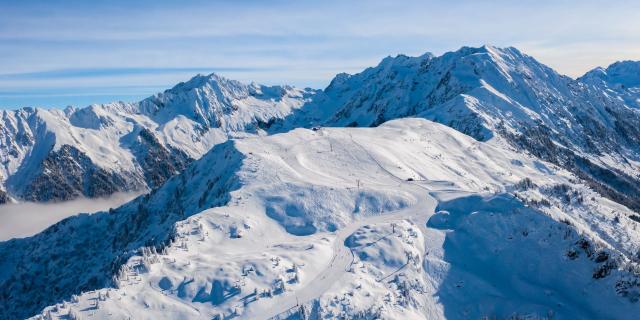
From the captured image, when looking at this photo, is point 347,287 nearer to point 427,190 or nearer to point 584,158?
point 427,190

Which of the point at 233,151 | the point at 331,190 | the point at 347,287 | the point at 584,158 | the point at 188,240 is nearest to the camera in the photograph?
the point at 347,287

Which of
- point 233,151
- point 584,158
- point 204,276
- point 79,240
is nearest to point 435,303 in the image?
point 204,276

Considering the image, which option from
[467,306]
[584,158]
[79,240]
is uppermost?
[467,306]

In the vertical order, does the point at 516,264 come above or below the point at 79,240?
above

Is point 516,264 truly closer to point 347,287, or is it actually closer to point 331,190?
point 347,287

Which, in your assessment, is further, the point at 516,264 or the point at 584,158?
the point at 584,158

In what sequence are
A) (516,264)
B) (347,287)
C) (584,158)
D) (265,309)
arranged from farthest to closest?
1. (584,158)
2. (516,264)
3. (347,287)
4. (265,309)
